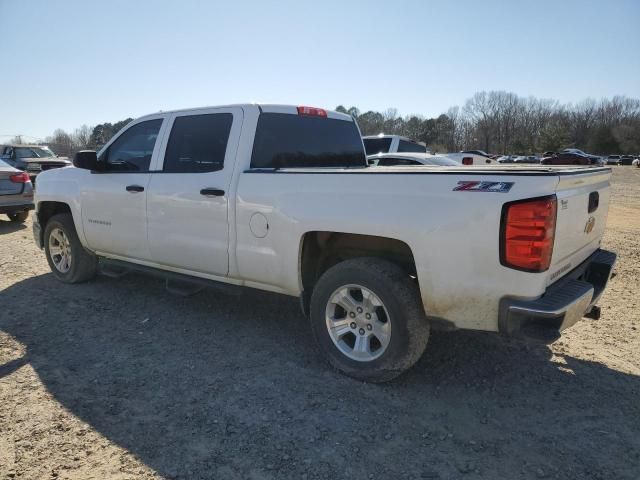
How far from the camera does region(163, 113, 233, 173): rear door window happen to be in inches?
165

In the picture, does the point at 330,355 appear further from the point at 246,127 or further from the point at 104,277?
the point at 104,277

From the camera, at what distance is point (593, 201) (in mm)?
3387

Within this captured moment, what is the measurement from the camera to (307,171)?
140 inches

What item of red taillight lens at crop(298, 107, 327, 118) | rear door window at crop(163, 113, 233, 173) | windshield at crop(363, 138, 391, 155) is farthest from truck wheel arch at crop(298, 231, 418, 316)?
windshield at crop(363, 138, 391, 155)

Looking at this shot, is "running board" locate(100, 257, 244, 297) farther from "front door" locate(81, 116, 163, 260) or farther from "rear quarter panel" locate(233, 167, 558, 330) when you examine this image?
"rear quarter panel" locate(233, 167, 558, 330)

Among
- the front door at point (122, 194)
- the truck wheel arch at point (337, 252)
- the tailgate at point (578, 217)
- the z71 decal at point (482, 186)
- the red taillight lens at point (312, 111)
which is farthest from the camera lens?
the front door at point (122, 194)

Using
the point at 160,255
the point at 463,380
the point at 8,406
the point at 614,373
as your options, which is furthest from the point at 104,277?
the point at 614,373

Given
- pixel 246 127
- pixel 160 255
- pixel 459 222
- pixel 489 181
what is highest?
pixel 246 127

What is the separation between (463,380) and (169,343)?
2453mm

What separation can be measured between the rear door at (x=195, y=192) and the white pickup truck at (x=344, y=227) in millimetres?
14

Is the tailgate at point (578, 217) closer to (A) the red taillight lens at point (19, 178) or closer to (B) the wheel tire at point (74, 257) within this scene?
(B) the wheel tire at point (74, 257)

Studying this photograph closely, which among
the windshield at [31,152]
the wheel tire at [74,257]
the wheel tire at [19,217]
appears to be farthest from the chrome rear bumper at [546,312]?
the windshield at [31,152]

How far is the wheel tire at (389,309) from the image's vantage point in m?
3.18

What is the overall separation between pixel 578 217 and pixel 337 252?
1.70 m
